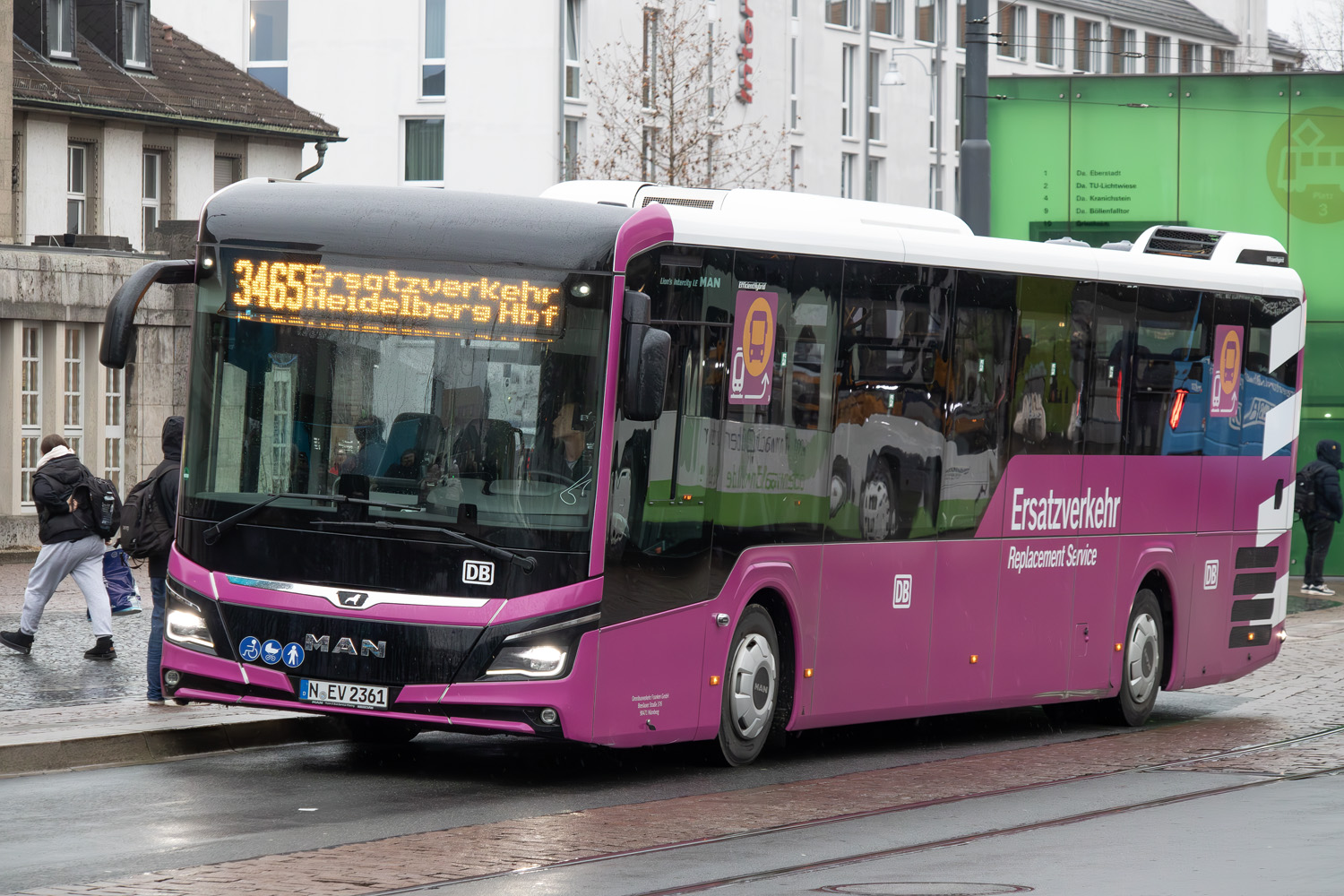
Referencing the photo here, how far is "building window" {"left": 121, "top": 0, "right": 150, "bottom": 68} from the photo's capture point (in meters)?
39.4

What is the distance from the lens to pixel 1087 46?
8181 cm

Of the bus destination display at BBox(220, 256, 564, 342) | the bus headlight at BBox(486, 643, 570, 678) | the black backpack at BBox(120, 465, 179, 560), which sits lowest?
the bus headlight at BBox(486, 643, 570, 678)

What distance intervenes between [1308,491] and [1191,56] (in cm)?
6165

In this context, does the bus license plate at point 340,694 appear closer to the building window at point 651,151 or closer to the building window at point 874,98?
the building window at point 651,151

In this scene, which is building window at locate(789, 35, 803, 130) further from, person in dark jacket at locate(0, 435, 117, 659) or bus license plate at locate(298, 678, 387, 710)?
bus license plate at locate(298, 678, 387, 710)

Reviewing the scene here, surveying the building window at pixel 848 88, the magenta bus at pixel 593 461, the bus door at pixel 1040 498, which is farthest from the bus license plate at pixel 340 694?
the building window at pixel 848 88

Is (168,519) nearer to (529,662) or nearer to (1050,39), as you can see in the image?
(529,662)

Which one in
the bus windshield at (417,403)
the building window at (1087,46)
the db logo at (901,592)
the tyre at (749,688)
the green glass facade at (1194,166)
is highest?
the building window at (1087,46)

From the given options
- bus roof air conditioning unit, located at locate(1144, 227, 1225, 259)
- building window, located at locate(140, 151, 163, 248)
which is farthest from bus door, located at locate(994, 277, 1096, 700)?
building window, located at locate(140, 151, 163, 248)

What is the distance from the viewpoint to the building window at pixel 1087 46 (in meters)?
81.3

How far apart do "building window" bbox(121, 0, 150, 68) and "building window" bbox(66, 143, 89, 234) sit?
206 cm

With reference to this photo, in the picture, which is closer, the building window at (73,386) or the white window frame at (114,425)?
the building window at (73,386)

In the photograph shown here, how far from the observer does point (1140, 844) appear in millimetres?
9688

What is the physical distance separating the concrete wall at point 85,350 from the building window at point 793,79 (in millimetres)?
38704
